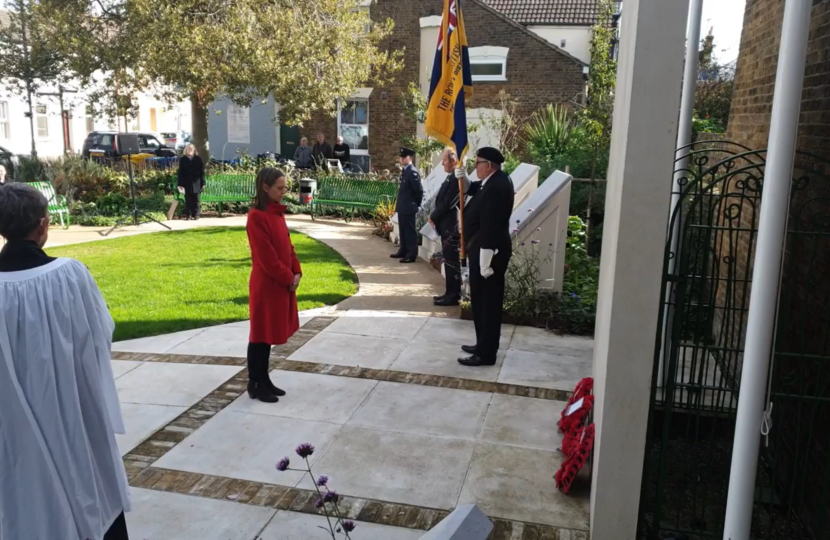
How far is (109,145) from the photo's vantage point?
92.8 ft

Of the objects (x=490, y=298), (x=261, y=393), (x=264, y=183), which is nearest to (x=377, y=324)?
(x=490, y=298)

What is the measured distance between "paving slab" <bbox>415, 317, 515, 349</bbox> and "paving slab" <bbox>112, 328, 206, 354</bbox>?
2.51 m

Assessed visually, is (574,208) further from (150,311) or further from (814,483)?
(814,483)

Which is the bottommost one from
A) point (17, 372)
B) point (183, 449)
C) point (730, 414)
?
point (183, 449)

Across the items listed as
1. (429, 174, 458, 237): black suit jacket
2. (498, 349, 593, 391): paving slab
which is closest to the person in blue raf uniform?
(429, 174, 458, 237): black suit jacket

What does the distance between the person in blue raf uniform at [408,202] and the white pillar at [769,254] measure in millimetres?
8739

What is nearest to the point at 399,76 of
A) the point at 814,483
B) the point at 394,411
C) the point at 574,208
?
the point at 574,208

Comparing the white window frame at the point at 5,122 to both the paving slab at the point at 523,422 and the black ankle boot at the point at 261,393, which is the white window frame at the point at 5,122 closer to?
the black ankle boot at the point at 261,393

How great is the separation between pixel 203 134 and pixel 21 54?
1078 centimetres

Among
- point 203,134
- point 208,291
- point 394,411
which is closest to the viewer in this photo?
point 394,411

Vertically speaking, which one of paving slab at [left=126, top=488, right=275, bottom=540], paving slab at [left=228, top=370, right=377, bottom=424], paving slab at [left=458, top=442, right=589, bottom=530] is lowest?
paving slab at [left=126, top=488, right=275, bottom=540]

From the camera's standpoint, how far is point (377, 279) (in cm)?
1024

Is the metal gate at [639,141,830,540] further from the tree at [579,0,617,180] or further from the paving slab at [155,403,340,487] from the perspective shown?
the tree at [579,0,617,180]

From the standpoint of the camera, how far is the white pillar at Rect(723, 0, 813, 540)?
228 centimetres
